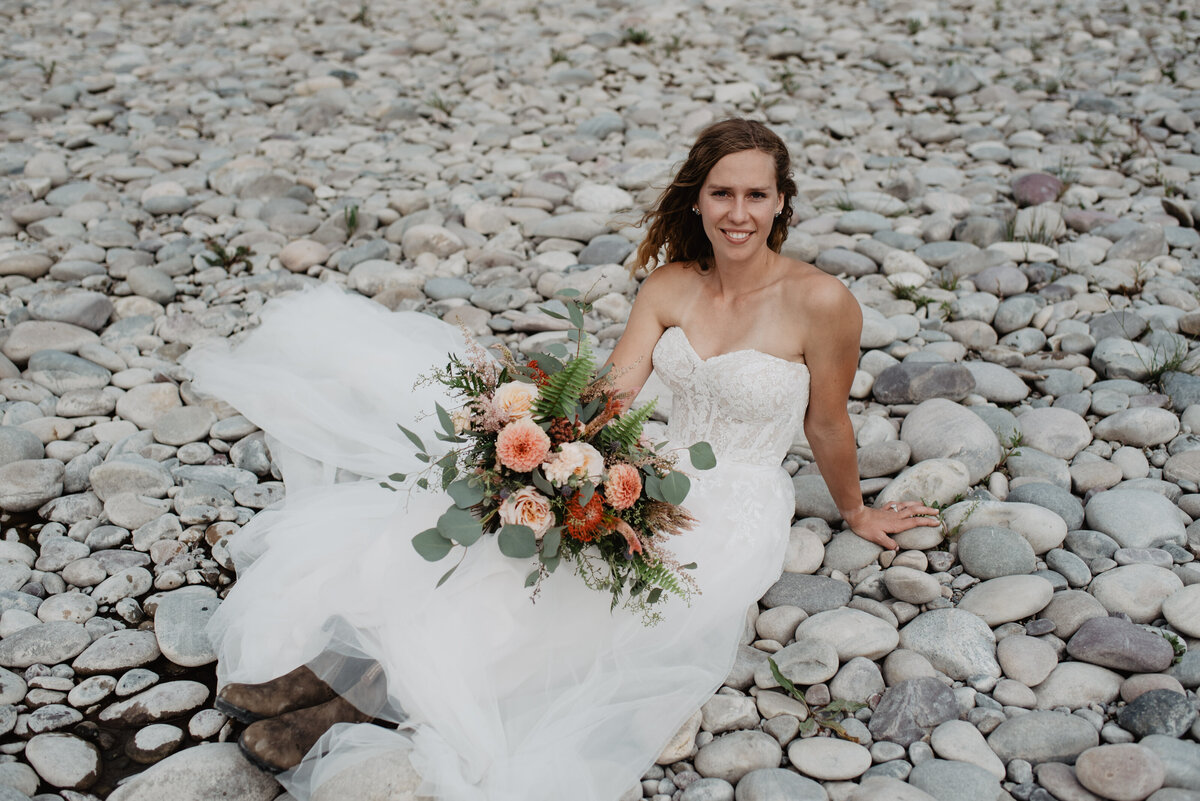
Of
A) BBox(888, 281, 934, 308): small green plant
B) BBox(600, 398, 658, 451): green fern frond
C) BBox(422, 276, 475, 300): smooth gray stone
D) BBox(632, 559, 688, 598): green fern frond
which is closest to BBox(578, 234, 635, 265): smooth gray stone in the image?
BBox(422, 276, 475, 300): smooth gray stone

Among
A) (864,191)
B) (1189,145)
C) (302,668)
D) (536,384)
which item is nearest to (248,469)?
(302,668)

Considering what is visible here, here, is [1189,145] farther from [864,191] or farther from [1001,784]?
[1001,784]

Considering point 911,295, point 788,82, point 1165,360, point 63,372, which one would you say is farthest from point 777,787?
point 788,82

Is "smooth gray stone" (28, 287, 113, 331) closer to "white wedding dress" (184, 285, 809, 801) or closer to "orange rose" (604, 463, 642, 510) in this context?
"white wedding dress" (184, 285, 809, 801)

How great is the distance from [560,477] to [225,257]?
403 cm

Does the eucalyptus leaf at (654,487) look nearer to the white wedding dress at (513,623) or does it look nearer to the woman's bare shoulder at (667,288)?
the white wedding dress at (513,623)

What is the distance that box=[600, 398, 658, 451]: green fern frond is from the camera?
251cm

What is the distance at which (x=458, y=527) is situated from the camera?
2.48m

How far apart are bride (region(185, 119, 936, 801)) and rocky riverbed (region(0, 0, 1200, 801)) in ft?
0.58

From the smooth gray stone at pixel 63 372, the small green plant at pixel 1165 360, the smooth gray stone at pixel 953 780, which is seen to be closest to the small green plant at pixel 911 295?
the small green plant at pixel 1165 360

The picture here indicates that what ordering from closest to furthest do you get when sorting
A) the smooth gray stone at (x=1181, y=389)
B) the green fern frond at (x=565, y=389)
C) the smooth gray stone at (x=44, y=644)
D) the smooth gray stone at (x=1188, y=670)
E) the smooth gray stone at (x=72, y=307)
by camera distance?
the green fern frond at (x=565, y=389)
the smooth gray stone at (x=1188, y=670)
the smooth gray stone at (x=44, y=644)
the smooth gray stone at (x=1181, y=389)
the smooth gray stone at (x=72, y=307)

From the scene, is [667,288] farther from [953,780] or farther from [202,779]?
[202,779]

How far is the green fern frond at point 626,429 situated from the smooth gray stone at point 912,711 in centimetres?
116

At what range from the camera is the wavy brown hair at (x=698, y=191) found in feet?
10.4
